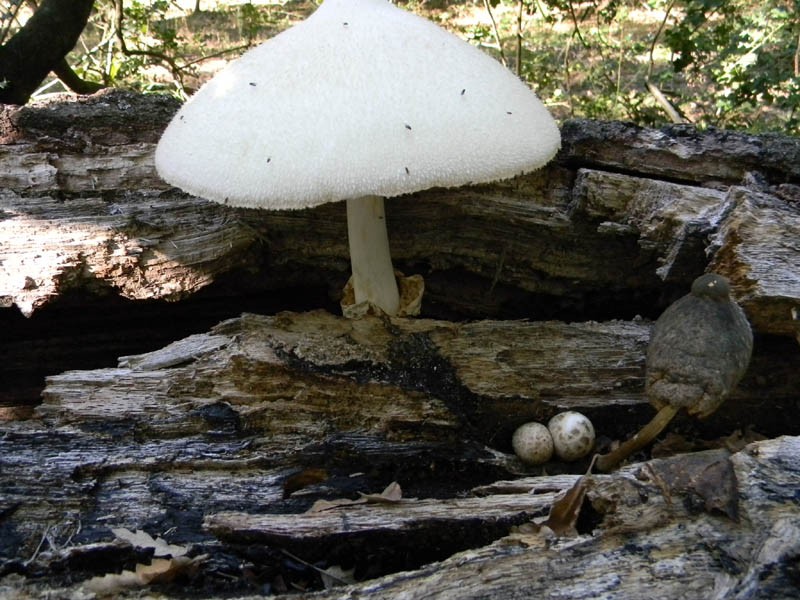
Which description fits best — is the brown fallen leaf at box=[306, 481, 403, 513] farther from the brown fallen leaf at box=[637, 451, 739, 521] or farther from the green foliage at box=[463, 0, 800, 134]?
the green foliage at box=[463, 0, 800, 134]

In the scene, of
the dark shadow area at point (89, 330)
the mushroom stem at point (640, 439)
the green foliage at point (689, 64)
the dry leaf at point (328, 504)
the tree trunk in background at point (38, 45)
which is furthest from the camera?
the green foliage at point (689, 64)

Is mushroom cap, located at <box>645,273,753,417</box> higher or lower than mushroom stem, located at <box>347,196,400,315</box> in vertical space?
lower

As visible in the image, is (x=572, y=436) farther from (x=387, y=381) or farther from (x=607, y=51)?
(x=607, y=51)

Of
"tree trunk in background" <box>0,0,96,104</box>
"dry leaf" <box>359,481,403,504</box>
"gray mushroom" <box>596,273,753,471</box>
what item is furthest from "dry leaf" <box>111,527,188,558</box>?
"tree trunk in background" <box>0,0,96,104</box>

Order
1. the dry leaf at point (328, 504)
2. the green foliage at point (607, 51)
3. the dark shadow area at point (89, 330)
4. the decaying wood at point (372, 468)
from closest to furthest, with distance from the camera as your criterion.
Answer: the decaying wood at point (372, 468) < the dry leaf at point (328, 504) < the dark shadow area at point (89, 330) < the green foliage at point (607, 51)

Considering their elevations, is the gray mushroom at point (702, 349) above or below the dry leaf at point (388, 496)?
above

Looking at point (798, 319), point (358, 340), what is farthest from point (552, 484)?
point (798, 319)

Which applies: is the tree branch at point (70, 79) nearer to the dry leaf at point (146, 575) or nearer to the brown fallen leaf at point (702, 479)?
the dry leaf at point (146, 575)

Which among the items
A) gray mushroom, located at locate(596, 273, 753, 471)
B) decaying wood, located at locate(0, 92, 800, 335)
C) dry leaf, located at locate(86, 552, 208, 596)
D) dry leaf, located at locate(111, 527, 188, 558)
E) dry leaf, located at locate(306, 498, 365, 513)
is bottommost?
dry leaf, located at locate(86, 552, 208, 596)

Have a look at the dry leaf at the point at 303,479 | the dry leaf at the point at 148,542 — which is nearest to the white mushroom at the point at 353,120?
the dry leaf at the point at 303,479
